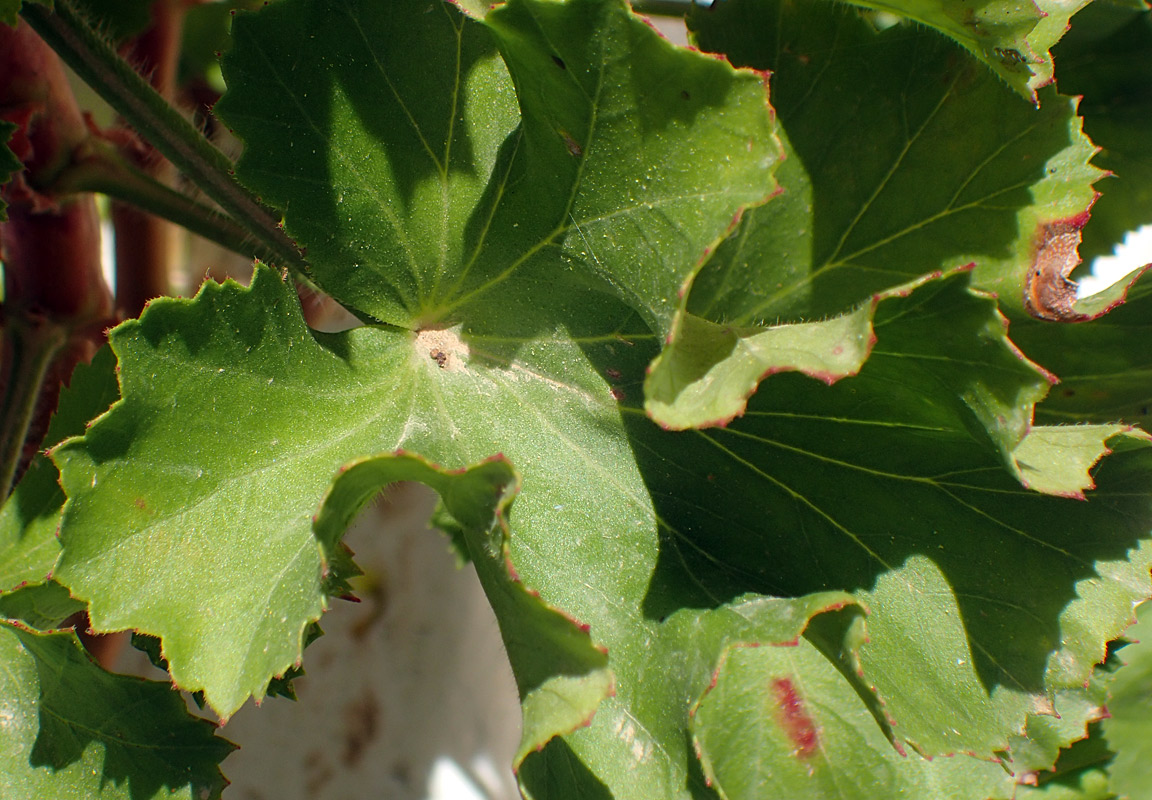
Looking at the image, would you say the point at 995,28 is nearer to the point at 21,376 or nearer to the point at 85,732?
the point at 85,732

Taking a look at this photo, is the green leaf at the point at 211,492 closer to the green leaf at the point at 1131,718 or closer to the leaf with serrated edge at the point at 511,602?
the leaf with serrated edge at the point at 511,602

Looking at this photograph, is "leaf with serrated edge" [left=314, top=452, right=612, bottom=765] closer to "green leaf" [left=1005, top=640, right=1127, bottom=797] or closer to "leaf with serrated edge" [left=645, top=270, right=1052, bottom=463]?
"leaf with serrated edge" [left=645, top=270, right=1052, bottom=463]

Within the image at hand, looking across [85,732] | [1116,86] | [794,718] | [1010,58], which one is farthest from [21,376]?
[1116,86]

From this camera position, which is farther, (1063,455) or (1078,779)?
(1078,779)

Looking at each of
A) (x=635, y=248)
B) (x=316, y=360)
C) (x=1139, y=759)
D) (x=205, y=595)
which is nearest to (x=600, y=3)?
(x=635, y=248)

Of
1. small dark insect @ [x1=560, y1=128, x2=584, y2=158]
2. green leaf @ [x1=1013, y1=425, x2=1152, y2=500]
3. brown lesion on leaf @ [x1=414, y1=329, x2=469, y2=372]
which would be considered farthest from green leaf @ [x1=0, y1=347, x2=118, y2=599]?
green leaf @ [x1=1013, y1=425, x2=1152, y2=500]

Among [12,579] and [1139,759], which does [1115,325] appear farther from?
[12,579]
